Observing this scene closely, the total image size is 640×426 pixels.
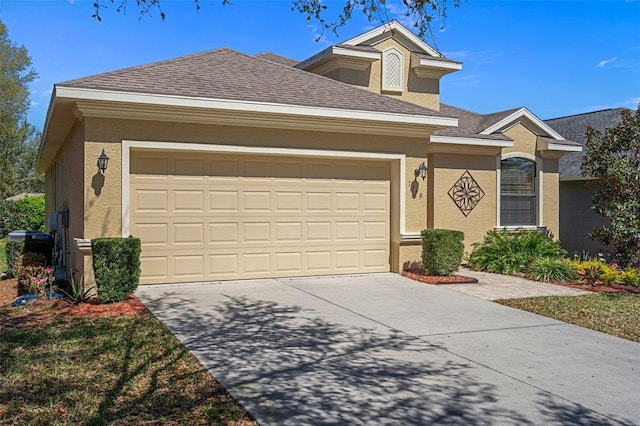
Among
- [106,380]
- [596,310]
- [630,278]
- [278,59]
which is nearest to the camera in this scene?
[106,380]

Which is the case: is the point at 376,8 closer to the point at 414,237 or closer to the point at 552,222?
the point at 414,237

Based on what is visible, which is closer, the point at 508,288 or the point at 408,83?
the point at 508,288

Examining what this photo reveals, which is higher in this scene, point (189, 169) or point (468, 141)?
point (468, 141)

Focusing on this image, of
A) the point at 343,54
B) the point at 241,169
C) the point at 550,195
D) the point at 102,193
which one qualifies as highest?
the point at 343,54

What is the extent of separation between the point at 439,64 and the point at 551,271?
20.9ft

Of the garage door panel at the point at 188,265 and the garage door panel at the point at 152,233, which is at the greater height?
the garage door panel at the point at 152,233

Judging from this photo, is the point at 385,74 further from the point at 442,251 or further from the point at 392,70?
the point at 442,251

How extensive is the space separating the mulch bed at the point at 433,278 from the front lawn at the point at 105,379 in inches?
225

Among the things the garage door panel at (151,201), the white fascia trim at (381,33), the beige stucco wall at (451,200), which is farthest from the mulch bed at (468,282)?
the white fascia trim at (381,33)

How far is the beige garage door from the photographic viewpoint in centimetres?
985

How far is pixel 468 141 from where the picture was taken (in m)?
13.9

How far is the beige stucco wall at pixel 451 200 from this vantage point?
1385 cm

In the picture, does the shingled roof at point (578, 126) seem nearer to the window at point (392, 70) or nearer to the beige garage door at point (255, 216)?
the window at point (392, 70)

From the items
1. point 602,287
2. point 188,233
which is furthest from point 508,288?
point 188,233
